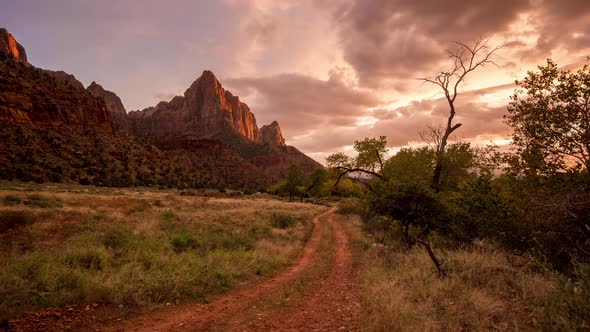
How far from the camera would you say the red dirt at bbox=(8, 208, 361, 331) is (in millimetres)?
6449

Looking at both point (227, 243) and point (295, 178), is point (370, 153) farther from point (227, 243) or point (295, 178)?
point (295, 178)

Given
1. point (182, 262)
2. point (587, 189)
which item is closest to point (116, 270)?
point (182, 262)

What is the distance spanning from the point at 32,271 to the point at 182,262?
4.15 metres

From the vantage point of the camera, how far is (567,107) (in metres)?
8.93

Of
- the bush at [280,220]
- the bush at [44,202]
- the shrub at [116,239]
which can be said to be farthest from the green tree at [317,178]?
the shrub at [116,239]

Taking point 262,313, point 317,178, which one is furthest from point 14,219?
point 317,178

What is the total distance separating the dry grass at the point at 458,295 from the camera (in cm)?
585

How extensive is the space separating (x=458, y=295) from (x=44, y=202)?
28.2 metres

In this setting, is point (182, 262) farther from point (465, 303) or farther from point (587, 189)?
point (587, 189)

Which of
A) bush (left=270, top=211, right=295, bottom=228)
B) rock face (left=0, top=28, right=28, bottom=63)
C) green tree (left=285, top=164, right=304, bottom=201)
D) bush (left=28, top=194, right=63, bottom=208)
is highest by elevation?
rock face (left=0, top=28, right=28, bottom=63)

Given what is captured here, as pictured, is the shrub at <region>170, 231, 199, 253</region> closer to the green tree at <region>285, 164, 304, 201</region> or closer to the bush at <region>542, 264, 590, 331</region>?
the bush at <region>542, 264, 590, 331</region>

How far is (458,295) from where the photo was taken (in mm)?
7191

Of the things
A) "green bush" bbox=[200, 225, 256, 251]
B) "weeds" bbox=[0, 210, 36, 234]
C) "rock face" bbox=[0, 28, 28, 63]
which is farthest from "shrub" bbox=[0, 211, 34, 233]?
"rock face" bbox=[0, 28, 28, 63]

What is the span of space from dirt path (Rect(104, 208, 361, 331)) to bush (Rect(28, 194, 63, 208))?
21.6 meters
